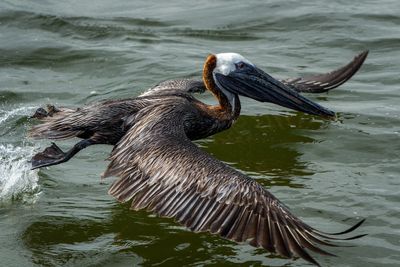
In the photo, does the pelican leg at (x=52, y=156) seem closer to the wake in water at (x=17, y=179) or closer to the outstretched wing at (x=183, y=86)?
the wake in water at (x=17, y=179)

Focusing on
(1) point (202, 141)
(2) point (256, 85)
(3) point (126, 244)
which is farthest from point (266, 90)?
(3) point (126, 244)

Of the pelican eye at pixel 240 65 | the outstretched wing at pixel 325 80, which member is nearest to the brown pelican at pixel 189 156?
the pelican eye at pixel 240 65

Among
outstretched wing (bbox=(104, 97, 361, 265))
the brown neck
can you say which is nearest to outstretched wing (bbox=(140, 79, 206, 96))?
the brown neck

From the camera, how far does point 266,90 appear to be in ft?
25.1

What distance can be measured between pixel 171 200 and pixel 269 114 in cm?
346

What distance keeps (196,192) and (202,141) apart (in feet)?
9.05

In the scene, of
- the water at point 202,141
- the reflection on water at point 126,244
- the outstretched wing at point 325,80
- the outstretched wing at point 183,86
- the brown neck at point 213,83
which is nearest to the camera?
the reflection on water at point 126,244

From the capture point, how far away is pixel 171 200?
598 cm

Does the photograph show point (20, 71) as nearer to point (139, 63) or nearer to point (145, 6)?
point (139, 63)

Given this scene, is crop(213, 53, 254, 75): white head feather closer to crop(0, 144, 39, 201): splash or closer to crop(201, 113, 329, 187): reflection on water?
crop(201, 113, 329, 187): reflection on water

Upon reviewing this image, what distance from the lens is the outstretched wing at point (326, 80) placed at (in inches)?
352

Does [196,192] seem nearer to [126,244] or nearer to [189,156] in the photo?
[189,156]

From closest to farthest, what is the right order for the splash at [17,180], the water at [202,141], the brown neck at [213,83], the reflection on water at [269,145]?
the water at [202,141]
the splash at [17,180]
the brown neck at [213,83]
the reflection on water at [269,145]

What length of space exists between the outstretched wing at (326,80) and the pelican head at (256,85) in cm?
131
